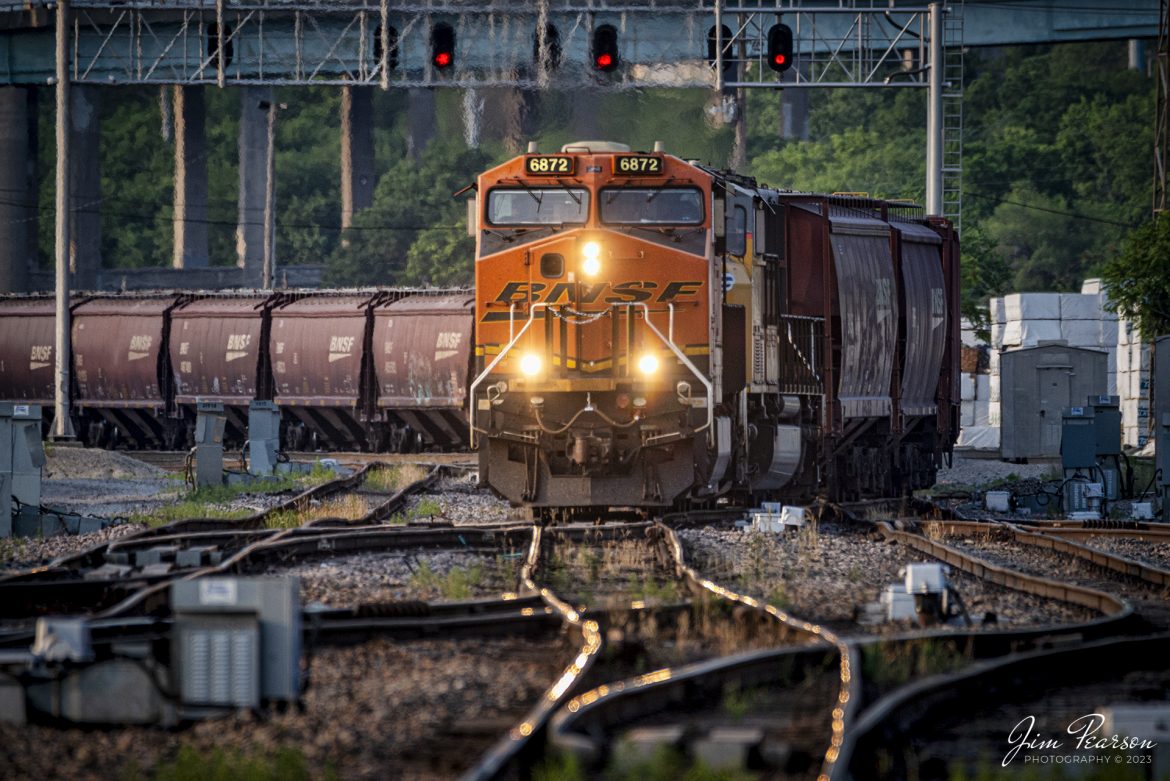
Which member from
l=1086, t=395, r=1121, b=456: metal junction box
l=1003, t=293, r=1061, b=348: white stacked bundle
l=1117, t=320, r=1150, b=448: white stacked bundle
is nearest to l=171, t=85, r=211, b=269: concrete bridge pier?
l=1003, t=293, r=1061, b=348: white stacked bundle

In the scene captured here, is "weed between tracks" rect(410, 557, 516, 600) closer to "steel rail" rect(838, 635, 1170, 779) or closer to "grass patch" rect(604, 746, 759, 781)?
"steel rail" rect(838, 635, 1170, 779)

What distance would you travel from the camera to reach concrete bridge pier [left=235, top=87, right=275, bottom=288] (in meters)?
57.7

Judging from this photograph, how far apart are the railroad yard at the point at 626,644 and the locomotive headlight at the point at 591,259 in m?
2.35

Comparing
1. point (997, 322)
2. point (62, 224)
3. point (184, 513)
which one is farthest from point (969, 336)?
point (184, 513)

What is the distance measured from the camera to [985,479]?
2869 cm

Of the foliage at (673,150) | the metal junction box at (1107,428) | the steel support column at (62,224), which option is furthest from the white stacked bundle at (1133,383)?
the steel support column at (62,224)

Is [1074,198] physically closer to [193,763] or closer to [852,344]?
[852,344]

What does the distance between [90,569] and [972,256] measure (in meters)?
36.7

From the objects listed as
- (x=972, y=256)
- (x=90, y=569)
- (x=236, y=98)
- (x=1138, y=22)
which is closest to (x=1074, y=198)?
(x=972, y=256)

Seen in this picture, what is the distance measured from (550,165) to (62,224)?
15.8 metres

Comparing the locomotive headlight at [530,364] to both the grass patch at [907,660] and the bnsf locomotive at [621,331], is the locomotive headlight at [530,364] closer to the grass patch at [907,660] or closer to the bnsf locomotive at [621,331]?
the bnsf locomotive at [621,331]

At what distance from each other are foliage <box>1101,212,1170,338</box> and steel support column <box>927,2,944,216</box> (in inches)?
255

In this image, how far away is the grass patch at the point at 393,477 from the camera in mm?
23547

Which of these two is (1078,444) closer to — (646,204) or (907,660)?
(646,204)
